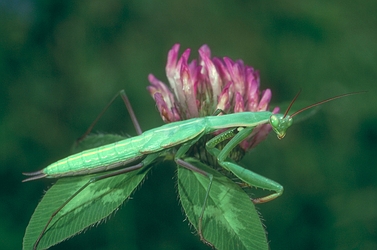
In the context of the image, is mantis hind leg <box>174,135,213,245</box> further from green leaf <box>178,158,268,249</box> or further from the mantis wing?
the mantis wing

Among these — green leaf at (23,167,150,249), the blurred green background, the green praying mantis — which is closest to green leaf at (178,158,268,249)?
the green praying mantis

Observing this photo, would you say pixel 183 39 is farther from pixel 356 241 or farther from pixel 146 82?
pixel 356 241

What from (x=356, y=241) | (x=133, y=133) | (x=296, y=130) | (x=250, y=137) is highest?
(x=250, y=137)

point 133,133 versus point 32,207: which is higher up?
point 133,133

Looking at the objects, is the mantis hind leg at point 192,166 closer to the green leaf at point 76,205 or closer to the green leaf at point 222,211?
the green leaf at point 222,211

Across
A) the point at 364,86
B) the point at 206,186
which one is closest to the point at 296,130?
the point at 364,86

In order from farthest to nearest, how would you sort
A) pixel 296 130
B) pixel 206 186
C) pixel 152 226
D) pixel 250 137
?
pixel 296 130
pixel 152 226
pixel 250 137
pixel 206 186

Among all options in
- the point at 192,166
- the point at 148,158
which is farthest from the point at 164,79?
the point at 192,166
